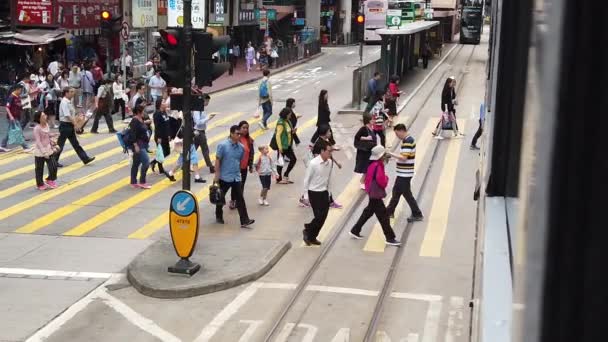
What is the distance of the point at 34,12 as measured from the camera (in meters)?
29.3

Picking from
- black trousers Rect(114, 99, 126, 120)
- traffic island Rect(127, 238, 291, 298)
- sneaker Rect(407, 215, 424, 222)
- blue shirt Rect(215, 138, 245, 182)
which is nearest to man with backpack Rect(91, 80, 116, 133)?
black trousers Rect(114, 99, 126, 120)

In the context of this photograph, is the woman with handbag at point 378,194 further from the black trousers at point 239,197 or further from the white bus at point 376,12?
the white bus at point 376,12

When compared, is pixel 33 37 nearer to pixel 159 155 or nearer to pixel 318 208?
pixel 159 155

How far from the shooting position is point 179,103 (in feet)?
35.2

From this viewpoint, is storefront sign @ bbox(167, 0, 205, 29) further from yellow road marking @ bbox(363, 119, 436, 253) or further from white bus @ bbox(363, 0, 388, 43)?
white bus @ bbox(363, 0, 388, 43)

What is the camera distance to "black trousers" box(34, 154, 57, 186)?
15008mm

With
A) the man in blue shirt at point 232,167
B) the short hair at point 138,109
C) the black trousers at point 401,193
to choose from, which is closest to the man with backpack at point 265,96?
the short hair at point 138,109

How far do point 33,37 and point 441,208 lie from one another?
18.6 metres

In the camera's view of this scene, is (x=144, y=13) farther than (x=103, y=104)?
Yes

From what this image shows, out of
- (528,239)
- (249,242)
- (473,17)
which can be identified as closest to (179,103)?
(249,242)

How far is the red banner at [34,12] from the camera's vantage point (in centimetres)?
2908

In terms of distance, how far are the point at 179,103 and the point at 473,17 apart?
43489mm

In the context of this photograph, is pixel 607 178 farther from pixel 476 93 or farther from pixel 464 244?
pixel 476 93

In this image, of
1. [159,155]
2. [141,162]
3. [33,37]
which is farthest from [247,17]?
[141,162]
